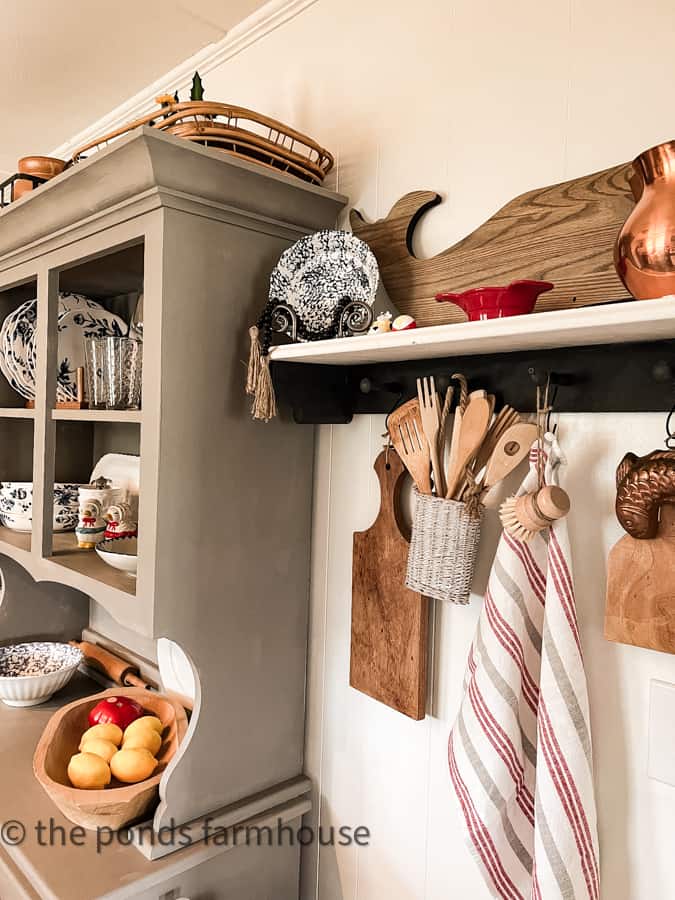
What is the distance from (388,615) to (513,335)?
19.9 inches

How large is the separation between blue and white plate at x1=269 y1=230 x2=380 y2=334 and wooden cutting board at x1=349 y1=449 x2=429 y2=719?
0.23 m

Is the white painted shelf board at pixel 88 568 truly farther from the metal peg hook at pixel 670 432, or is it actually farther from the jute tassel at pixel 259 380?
the metal peg hook at pixel 670 432

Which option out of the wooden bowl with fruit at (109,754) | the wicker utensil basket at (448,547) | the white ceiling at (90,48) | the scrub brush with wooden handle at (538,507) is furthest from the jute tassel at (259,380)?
the white ceiling at (90,48)

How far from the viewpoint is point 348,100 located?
1178 mm

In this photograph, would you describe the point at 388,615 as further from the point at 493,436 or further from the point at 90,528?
the point at 90,528

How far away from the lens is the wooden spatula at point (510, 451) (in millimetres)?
831

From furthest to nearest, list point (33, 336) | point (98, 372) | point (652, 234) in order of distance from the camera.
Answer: point (33, 336)
point (98, 372)
point (652, 234)

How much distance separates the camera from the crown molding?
128 cm

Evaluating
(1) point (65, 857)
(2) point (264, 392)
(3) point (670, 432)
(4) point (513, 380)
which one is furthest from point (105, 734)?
(3) point (670, 432)

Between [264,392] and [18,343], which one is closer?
[264,392]

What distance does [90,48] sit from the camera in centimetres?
144

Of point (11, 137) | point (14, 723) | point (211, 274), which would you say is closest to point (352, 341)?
point (211, 274)

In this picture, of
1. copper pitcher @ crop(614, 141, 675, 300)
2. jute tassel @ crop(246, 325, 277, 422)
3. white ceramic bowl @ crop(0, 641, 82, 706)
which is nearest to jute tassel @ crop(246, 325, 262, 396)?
jute tassel @ crop(246, 325, 277, 422)

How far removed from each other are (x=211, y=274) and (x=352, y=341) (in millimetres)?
299
